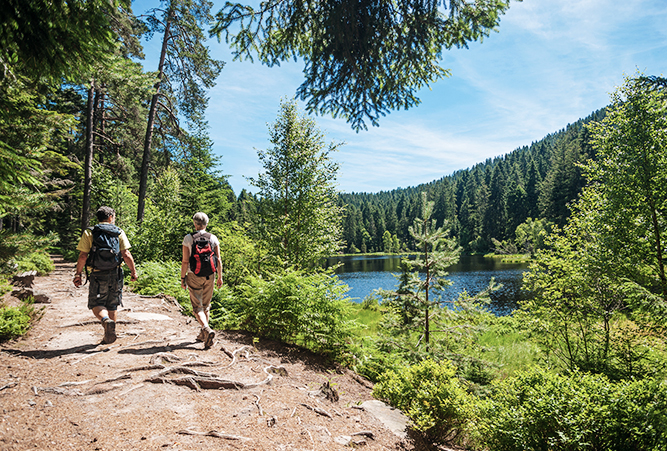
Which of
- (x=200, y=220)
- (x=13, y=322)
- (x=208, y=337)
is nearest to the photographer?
(x=13, y=322)

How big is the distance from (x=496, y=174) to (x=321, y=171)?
91.2 metres

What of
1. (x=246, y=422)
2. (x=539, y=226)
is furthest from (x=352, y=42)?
(x=539, y=226)

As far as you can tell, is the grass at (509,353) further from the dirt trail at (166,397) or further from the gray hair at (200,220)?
the gray hair at (200,220)

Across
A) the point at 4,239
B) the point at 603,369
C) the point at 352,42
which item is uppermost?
the point at 352,42

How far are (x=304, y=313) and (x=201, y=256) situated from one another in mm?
2100

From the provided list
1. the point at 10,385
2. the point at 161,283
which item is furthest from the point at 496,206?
the point at 10,385

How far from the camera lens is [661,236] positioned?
290 inches

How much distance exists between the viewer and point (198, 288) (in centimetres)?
506

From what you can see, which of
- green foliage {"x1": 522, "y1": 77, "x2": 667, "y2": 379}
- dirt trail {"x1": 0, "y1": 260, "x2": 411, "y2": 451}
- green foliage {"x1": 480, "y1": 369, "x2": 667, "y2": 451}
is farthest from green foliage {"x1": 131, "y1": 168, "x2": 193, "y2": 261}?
green foliage {"x1": 522, "y1": 77, "x2": 667, "y2": 379}

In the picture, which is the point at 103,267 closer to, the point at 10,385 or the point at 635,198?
the point at 10,385

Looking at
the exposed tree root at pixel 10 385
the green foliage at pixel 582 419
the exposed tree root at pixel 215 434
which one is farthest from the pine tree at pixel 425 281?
the exposed tree root at pixel 10 385

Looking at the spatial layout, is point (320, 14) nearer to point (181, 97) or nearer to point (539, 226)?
Answer: point (181, 97)

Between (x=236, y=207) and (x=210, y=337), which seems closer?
(x=210, y=337)

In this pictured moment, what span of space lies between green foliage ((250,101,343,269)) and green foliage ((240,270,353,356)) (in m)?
5.12
